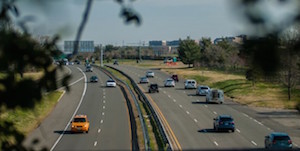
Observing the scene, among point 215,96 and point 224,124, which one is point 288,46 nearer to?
point 224,124

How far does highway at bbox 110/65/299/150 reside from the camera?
2931 cm

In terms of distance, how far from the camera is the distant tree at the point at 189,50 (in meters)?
112

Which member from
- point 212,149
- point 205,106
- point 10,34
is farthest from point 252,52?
point 205,106

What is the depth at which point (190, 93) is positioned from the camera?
6506 centimetres

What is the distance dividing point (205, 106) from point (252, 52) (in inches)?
1822

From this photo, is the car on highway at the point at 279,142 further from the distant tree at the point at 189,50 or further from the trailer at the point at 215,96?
the distant tree at the point at 189,50

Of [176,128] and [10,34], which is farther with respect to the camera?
[176,128]

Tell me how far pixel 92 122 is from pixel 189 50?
73283 millimetres

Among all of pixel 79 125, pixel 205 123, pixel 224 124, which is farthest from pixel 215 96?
pixel 79 125

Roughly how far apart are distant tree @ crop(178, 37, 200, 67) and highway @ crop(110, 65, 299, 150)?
1998 inches

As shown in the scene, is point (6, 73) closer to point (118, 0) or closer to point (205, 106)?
point (118, 0)

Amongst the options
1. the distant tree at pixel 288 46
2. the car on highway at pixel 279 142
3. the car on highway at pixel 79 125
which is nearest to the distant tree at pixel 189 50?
the car on highway at pixel 79 125

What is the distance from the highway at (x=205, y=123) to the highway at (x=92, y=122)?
338cm

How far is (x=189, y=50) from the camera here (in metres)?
112
